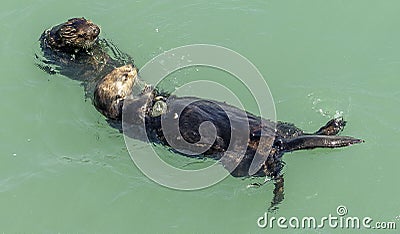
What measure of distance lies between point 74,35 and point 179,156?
7.14ft

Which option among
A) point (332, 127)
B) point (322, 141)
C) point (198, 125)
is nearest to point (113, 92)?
point (198, 125)

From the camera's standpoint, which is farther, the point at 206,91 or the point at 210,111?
the point at 206,91

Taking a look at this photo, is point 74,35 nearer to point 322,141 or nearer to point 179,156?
point 179,156

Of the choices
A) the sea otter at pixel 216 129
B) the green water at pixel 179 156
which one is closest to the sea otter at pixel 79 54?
the green water at pixel 179 156

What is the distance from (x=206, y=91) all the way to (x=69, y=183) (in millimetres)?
2217

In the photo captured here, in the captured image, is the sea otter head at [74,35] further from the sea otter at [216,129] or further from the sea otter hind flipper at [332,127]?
the sea otter hind flipper at [332,127]

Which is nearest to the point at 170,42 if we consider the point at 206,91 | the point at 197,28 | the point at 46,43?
the point at 197,28

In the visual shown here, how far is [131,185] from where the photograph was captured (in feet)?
23.2

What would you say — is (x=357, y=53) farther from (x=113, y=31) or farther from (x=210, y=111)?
(x=113, y=31)

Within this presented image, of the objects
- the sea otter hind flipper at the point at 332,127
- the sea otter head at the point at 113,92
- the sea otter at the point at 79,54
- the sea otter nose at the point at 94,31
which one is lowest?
the sea otter hind flipper at the point at 332,127

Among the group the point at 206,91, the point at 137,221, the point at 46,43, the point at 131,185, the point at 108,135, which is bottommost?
the point at 137,221

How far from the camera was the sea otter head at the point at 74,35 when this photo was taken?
760cm

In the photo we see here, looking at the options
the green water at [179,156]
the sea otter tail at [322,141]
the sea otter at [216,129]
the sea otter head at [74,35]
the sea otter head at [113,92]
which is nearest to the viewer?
the sea otter tail at [322,141]

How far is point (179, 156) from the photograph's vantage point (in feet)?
23.6
